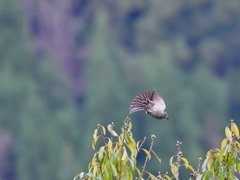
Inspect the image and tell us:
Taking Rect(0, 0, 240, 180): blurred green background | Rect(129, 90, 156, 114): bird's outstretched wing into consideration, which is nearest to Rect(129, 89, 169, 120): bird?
Rect(129, 90, 156, 114): bird's outstretched wing

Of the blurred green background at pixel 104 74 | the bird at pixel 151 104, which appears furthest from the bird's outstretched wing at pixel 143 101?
the blurred green background at pixel 104 74

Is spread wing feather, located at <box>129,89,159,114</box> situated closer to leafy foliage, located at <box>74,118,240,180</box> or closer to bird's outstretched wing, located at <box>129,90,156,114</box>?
bird's outstretched wing, located at <box>129,90,156,114</box>

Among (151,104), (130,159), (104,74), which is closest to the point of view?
(151,104)

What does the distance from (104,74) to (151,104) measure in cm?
5819

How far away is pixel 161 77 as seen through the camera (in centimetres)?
6209

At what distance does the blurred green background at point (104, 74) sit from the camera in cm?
5762

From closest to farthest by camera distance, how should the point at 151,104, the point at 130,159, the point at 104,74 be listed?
1. the point at 151,104
2. the point at 130,159
3. the point at 104,74

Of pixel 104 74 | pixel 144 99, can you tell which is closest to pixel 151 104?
pixel 144 99

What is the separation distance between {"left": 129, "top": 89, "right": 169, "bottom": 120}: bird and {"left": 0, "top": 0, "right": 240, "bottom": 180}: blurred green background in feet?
144

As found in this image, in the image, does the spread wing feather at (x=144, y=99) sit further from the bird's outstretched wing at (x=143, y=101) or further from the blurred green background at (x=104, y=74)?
the blurred green background at (x=104, y=74)

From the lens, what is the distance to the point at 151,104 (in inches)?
296

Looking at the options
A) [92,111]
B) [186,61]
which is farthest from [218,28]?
[92,111]

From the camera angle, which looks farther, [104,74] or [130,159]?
[104,74]

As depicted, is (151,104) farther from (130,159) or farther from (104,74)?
(104,74)
